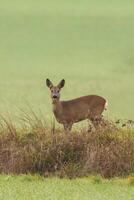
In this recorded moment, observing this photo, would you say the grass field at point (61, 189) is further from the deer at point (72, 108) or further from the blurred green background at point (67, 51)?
the blurred green background at point (67, 51)

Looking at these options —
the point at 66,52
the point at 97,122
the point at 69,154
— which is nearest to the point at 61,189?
the point at 69,154

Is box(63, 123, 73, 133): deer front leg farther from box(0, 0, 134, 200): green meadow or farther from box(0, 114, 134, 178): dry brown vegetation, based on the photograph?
box(0, 0, 134, 200): green meadow

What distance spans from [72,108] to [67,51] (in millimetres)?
10358

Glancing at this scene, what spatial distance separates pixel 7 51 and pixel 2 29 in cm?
172

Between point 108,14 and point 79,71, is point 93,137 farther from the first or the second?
point 108,14

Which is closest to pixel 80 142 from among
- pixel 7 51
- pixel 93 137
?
pixel 93 137

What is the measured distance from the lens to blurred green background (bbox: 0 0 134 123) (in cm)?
1728

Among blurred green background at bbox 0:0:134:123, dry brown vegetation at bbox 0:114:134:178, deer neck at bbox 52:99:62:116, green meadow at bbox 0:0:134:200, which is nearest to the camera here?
dry brown vegetation at bbox 0:114:134:178

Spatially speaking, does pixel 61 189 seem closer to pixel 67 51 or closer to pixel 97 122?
pixel 97 122

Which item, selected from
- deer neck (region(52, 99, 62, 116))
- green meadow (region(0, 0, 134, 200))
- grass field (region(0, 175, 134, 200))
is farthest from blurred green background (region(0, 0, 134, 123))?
grass field (region(0, 175, 134, 200))

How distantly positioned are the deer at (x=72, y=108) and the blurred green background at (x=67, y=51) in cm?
315

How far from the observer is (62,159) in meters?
9.23

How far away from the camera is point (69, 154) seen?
9273mm

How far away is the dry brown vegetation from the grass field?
1.03 ft
